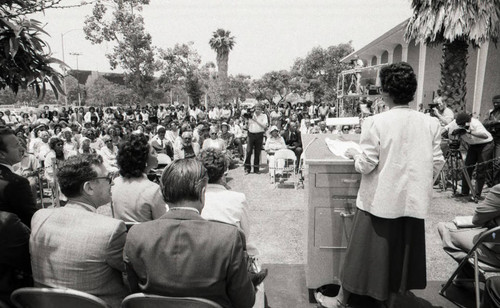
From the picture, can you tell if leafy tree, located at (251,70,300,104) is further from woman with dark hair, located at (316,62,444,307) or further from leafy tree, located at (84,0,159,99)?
woman with dark hair, located at (316,62,444,307)

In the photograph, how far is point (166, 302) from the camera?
175cm

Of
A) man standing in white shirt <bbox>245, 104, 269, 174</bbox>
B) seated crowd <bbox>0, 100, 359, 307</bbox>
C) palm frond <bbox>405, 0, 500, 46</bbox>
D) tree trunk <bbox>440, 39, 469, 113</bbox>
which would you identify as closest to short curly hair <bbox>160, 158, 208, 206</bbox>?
seated crowd <bbox>0, 100, 359, 307</bbox>

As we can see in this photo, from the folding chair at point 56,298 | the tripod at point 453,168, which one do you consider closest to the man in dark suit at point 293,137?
the tripod at point 453,168

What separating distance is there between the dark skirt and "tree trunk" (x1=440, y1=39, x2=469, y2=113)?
11.0 meters

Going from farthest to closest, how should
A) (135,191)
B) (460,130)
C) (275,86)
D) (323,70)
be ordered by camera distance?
(275,86), (323,70), (460,130), (135,191)

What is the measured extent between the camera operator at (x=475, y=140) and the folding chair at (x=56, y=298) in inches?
255

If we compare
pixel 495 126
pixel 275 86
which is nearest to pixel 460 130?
pixel 495 126

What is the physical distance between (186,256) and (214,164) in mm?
1262

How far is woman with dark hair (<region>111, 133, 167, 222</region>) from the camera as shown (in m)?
3.10

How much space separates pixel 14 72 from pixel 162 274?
1431 mm

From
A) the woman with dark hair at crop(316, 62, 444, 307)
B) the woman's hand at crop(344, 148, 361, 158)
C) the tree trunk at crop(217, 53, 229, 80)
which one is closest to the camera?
the woman with dark hair at crop(316, 62, 444, 307)

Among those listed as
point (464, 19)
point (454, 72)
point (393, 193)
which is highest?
point (464, 19)

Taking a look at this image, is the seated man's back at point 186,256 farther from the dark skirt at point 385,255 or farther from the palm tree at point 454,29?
the palm tree at point 454,29

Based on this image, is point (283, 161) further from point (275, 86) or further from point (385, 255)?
A: point (275, 86)
